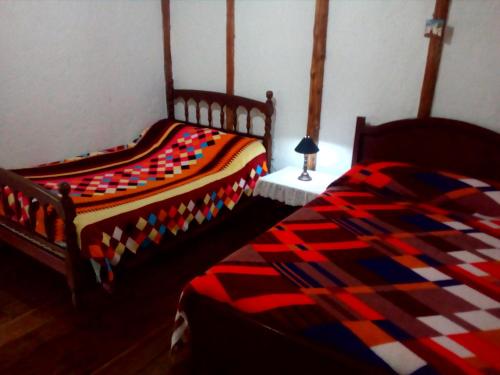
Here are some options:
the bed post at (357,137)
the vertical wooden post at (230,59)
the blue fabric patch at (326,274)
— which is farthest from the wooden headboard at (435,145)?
the blue fabric patch at (326,274)

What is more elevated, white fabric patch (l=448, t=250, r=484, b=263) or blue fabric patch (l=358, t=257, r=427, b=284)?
white fabric patch (l=448, t=250, r=484, b=263)

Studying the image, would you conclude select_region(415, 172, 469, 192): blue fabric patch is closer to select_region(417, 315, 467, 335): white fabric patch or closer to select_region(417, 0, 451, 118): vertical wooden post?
select_region(417, 0, 451, 118): vertical wooden post

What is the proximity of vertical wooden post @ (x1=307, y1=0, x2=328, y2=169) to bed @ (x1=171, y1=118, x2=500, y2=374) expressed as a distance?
2.78 ft

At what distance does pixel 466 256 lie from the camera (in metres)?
1.73

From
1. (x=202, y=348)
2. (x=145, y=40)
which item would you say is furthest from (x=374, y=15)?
(x=202, y=348)

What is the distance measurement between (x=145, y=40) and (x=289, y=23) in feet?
4.61

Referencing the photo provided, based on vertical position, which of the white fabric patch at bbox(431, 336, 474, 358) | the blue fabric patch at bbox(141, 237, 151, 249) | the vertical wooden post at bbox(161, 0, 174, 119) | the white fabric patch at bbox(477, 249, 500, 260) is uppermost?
the vertical wooden post at bbox(161, 0, 174, 119)

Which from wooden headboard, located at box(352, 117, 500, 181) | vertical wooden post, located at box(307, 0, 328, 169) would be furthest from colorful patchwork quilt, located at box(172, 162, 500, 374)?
vertical wooden post, located at box(307, 0, 328, 169)

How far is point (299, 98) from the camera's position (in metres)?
3.09

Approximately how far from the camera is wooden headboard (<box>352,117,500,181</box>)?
7.71 feet

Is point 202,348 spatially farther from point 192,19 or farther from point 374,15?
point 192,19

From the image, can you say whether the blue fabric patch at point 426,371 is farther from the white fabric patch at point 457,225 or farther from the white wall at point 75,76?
the white wall at point 75,76

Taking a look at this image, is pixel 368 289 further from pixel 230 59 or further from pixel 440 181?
pixel 230 59

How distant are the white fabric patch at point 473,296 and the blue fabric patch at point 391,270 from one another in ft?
0.38
